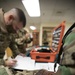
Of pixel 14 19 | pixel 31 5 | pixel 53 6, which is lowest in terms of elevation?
pixel 14 19

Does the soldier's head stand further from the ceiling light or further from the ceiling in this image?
the ceiling

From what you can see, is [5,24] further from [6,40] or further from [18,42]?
[18,42]

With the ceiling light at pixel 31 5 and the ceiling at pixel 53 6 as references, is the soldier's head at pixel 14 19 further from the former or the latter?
the ceiling at pixel 53 6

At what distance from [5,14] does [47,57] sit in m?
0.57

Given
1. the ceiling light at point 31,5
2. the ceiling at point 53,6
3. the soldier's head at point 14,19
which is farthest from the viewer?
the ceiling at point 53,6

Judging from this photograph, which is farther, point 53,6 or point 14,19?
point 53,6

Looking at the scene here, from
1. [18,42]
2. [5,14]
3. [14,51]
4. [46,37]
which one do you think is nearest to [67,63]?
[5,14]

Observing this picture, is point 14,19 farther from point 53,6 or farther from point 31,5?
point 53,6

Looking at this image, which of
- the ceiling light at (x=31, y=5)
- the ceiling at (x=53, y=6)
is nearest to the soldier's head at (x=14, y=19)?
the ceiling light at (x=31, y=5)

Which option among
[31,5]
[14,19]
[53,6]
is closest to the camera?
[14,19]

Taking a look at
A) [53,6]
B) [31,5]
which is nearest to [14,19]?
[31,5]

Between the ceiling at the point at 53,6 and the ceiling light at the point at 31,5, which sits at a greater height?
the ceiling at the point at 53,6

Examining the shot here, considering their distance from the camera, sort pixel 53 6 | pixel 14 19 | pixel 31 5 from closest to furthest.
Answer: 1. pixel 14 19
2. pixel 31 5
3. pixel 53 6

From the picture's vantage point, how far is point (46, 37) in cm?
754
